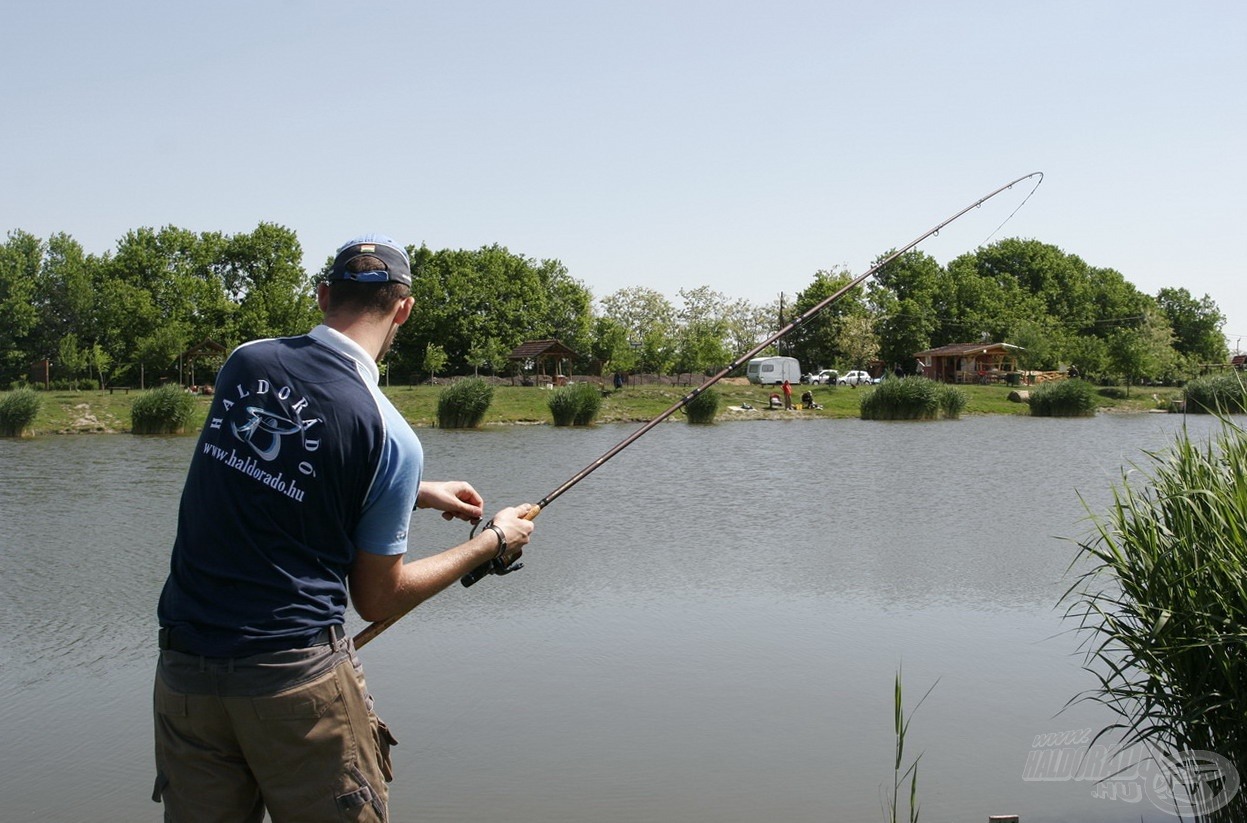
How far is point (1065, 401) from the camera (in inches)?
1916

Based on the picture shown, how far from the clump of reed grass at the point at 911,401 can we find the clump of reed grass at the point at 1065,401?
5.57 metres

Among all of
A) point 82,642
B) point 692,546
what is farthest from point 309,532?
point 692,546

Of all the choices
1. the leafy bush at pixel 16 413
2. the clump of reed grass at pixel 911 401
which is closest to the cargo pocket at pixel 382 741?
the leafy bush at pixel 16 413

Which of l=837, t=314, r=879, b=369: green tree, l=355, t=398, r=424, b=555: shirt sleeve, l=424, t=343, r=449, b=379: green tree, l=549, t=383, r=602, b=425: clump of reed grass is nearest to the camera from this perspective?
l=355, t=398, r=424, b=555: shirt sleeve

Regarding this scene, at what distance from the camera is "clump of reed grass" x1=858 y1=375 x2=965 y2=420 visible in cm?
4475

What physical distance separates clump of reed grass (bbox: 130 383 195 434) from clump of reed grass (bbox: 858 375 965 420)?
26.5 metres

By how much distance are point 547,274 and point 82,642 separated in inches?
2976

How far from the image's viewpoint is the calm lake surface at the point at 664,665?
18.2 feet

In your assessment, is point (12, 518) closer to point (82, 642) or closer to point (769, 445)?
point (82, 642)

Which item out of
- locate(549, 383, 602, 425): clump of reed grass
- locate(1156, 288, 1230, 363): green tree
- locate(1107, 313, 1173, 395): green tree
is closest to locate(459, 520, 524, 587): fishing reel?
locate(549, 383, 602, 425): clump of reed grass

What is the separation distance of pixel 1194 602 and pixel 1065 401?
47393 millimetres

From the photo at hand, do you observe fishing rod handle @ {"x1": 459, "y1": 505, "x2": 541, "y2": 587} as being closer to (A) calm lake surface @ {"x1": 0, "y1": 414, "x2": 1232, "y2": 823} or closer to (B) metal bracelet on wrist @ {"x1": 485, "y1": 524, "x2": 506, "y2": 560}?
(B) metal bracelet on wrist @ {"x1": 485, "y1": 524, "x2": 506, "y2": 560}

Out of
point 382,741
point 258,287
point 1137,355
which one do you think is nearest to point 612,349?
point 258,287

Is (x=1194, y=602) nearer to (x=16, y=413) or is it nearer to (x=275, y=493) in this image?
(x=275, y=493)
